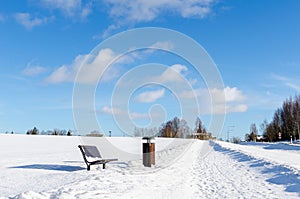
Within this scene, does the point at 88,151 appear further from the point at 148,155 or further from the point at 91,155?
the point at 148,155

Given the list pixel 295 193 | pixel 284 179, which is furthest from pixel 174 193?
pixel 284 179

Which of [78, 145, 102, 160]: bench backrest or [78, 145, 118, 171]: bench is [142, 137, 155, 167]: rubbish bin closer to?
[78, 145, 118, 171]: bench

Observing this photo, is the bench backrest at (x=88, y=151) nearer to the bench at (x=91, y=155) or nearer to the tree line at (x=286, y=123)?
the bench at (x=91, y=155)

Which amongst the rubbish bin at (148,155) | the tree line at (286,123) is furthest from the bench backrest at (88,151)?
the tree line at (286,123)

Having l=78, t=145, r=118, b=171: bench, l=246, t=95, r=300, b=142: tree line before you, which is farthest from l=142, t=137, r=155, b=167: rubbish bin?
l=246, t=95, r=300, b=142: tree line

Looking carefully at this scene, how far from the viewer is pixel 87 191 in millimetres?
7027

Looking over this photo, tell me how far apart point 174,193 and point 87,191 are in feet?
5.98

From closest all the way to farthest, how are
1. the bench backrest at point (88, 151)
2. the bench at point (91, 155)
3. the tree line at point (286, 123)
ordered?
the bench at point (91, 155) → the bench backrest at point (88, 151) → the tree line at point (286, 123)

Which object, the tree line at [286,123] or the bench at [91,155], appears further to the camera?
the tree line at [286,123]

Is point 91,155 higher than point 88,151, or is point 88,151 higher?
point 88,151

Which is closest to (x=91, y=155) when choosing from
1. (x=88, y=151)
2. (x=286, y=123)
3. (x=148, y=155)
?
(x=88, y=151)

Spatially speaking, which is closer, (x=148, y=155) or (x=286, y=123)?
(x=148, y=155)

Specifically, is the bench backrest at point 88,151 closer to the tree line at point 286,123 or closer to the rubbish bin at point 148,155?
the rubbish bin at point 148,155

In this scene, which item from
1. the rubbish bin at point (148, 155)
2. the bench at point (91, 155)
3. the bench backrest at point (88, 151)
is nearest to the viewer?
the bench at point (91, 155)
